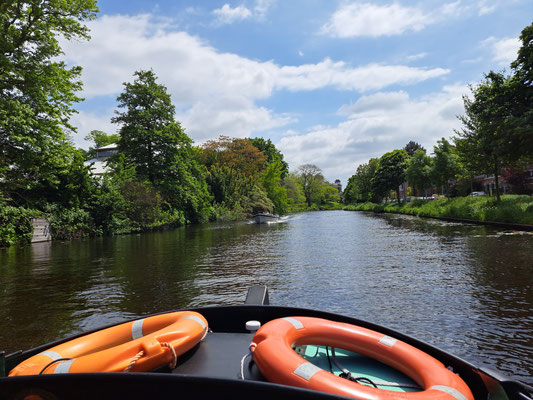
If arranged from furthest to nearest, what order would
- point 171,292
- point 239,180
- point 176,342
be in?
point 239,180 < point 171,292 < point 176,342

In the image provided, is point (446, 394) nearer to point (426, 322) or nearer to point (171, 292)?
point (426, 322)

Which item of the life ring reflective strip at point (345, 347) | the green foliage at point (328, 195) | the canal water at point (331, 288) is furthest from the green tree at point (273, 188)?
the life ring reflective strip at point (345, 347)

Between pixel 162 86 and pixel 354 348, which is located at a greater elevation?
pixel 162 86

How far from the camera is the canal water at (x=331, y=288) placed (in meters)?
4.63

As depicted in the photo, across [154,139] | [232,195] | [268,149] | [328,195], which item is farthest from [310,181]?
[154,139]

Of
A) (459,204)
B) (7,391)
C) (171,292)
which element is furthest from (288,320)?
(459,204)

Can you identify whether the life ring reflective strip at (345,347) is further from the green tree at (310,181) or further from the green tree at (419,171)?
the green tree at (310,181)

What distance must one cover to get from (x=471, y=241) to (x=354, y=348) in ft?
40.3

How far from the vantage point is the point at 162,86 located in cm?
3127

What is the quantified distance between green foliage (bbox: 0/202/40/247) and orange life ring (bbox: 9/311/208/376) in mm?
18462

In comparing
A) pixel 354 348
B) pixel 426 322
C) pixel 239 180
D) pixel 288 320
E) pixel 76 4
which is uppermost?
pixel 76 4

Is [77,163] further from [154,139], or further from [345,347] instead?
[345,347]

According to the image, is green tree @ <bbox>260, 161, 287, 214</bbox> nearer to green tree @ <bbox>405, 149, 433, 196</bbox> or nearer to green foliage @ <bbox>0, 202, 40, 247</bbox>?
green tree @ <bbox>405, 149, 433, 196</bbox>

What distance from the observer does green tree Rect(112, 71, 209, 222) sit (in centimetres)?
2956
